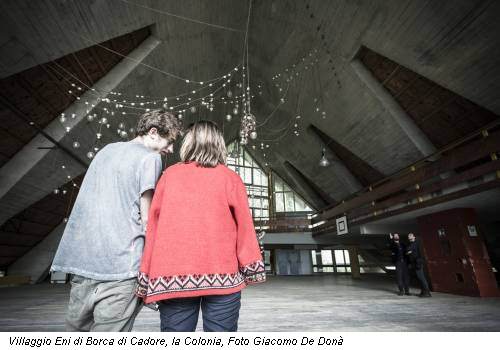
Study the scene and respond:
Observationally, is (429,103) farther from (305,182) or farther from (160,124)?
(305,182)

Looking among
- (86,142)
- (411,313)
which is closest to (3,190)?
(86,142)

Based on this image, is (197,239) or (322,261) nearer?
(197,239)

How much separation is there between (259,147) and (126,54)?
1213cm

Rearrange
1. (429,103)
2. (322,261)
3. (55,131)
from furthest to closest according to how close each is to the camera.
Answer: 1. (322,261)
2. (429,103)
3. (55,131)

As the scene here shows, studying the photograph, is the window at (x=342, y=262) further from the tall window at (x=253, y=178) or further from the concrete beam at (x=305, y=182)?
the tall window at (x=253, y=178)

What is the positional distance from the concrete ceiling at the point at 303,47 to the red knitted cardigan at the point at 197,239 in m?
5.93

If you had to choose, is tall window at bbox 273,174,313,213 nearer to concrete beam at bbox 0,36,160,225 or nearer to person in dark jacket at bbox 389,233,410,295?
person in dark jacket at bbox 389,233,410,295

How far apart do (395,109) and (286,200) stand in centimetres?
1335

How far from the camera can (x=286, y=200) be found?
20.4 m

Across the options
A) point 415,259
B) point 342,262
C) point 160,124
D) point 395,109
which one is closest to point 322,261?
point 342,262

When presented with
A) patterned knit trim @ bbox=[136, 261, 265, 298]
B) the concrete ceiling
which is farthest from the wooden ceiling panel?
patterned knit trim @ bbox=[136, 261, 265, 298]

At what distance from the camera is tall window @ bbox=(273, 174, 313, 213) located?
20.1 m

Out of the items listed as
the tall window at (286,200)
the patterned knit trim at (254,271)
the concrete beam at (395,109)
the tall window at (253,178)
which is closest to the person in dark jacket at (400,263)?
the concrete beam at (395,109)

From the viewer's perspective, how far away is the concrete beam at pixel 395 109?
25.3 feet
